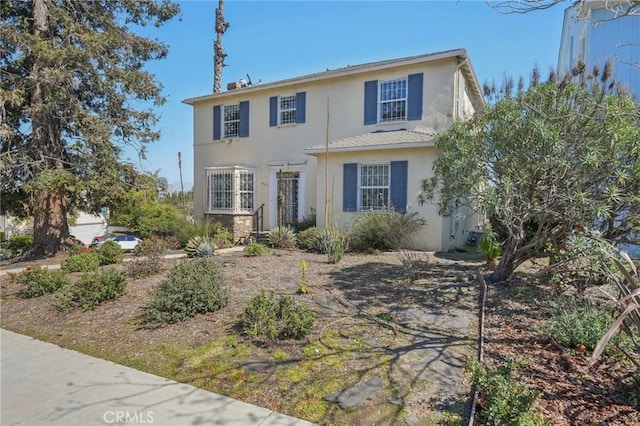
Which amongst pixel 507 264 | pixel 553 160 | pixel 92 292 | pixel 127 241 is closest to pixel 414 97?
pixel 507 264

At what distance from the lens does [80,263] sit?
915 cm

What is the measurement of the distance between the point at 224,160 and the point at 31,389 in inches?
570

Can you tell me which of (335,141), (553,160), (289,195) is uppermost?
(335,141)

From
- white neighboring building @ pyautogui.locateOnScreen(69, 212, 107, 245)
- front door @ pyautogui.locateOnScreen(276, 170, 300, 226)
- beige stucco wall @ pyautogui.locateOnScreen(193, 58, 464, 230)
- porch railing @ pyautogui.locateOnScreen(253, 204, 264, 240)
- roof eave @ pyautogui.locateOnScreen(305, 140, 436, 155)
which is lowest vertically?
white neighboring building @ pyautogui.locateOnScreen(69, 212, 107, 245)

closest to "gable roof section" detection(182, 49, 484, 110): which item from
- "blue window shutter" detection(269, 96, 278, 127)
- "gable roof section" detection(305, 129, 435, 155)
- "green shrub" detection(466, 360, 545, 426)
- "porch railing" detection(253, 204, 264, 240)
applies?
"blue window shutter" detection(269, 96, 278, 127)

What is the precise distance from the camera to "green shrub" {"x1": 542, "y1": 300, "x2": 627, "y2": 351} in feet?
13.4

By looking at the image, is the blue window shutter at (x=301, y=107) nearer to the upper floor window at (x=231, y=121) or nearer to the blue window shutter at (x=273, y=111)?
the blue window shutter at (x=273, y=111)

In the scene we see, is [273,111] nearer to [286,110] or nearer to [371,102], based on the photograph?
[286,110]

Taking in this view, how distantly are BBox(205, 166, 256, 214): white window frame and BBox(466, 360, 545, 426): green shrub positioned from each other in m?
13.2

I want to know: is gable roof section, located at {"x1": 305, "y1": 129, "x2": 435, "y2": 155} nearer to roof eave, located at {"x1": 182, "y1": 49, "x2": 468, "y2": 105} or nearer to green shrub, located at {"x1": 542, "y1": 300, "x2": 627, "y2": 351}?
roof eave, located at {"x1": 182, "y1": 49, "x2": 468, "y2": 105}

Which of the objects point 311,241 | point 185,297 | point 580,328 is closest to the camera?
point 580,328

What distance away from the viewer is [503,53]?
291 inches

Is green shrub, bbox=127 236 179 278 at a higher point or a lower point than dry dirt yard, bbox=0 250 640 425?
higher

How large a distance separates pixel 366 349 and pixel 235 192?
12.3 meters
